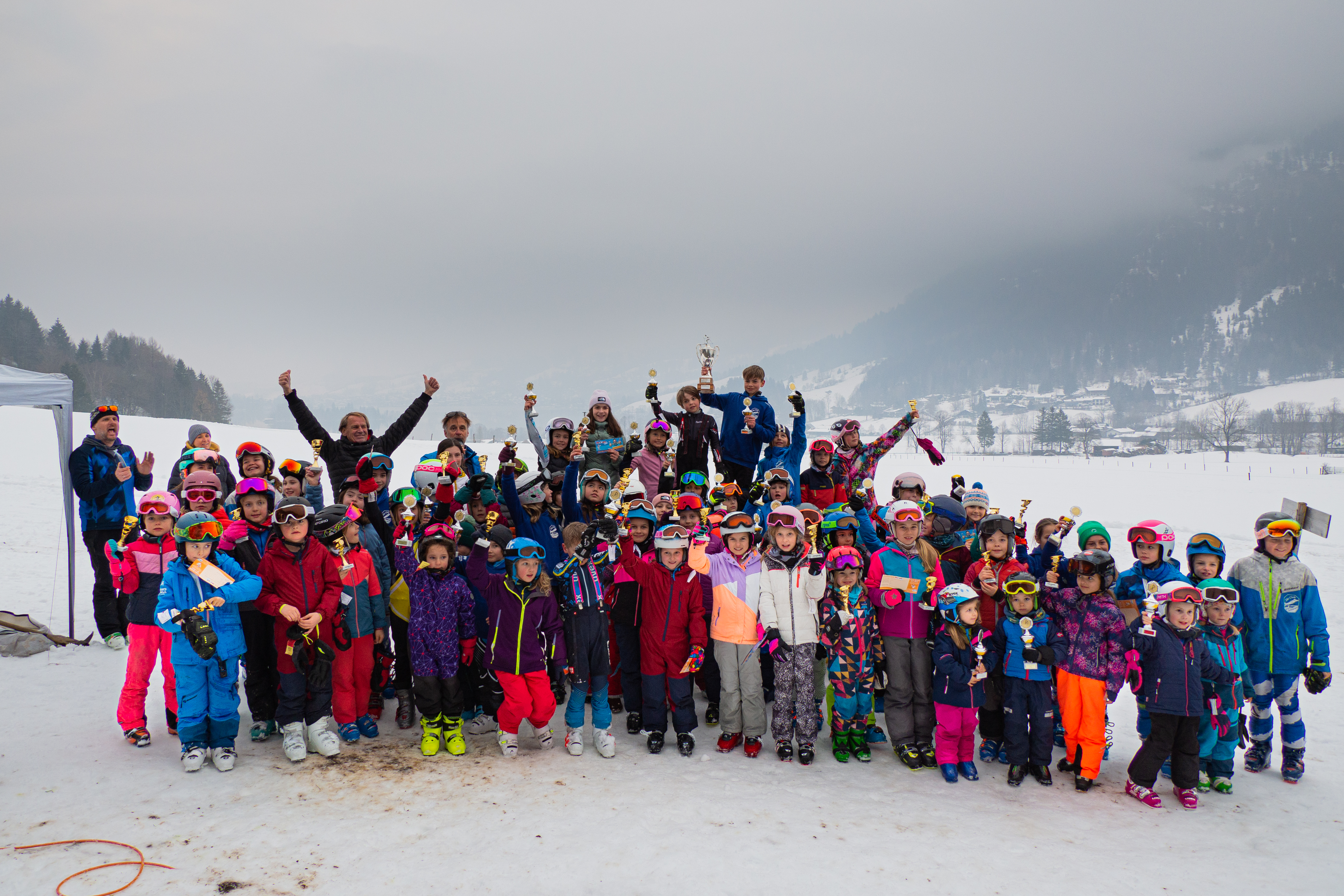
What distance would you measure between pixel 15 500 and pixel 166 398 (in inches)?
3248

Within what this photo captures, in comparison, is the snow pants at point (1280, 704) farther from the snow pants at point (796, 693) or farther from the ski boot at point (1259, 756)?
the snow pants at point (796, 693)

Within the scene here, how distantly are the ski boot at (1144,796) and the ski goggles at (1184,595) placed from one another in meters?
1.45

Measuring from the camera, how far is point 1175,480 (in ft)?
128

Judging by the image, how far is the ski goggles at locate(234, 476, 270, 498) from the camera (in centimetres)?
581

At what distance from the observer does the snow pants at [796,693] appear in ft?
19.6

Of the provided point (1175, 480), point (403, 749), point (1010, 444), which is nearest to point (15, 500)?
point (403, 749)

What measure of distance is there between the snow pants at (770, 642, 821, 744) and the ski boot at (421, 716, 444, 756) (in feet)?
9.31

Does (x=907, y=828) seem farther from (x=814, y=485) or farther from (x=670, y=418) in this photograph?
(x=670, y=418)

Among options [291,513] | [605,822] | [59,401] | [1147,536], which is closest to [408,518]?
[291,513]

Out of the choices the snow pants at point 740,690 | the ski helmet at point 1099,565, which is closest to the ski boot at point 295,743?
the snow pants at point 740,690

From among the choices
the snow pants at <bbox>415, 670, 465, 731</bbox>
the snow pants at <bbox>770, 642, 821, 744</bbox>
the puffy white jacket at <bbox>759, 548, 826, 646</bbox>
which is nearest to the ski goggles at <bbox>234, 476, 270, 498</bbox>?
the snow pants at <bbox>415, 670, 465, 731</bbox>

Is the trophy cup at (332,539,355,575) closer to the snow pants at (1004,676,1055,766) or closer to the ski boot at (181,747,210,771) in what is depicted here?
the ski boot at (181,747,210,771)

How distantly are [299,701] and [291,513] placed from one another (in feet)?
5.02

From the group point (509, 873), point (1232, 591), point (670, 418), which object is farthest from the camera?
point (670, 418)
